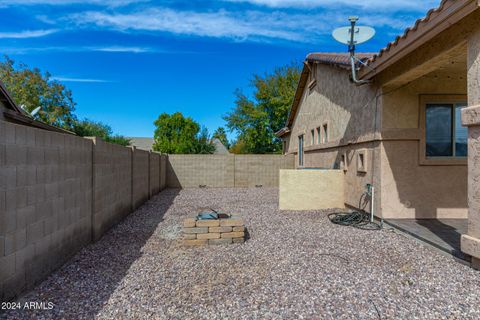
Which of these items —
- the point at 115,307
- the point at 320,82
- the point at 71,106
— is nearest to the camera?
the point at 115,307

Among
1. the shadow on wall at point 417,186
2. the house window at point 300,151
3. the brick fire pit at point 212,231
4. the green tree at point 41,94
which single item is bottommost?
the brick fire pit at point 212,231

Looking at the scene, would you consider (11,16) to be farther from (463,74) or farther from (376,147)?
(463,74)

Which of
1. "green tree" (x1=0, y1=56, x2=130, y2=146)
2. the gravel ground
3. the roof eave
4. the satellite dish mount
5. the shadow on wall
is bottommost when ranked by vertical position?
the gravel ground

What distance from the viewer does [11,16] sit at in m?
10.7

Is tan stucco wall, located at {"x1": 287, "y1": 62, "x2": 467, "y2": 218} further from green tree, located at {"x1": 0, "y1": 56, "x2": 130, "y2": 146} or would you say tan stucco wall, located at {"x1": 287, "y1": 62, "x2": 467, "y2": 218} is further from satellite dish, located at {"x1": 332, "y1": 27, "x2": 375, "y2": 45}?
green tree, located at {"x1": 0, "y1": 56, "x2": 130, "y2": 146}

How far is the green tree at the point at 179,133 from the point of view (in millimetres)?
37125

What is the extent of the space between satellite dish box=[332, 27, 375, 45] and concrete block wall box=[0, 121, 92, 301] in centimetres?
642

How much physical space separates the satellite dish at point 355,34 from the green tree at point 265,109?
72.5 ft

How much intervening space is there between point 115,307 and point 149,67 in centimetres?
2408

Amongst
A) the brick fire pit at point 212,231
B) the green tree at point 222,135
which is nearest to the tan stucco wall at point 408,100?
the brick fire pit at point 212,231

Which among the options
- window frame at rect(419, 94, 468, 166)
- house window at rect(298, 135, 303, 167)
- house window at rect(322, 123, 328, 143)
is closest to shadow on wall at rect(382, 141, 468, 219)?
window frame at rect(419, 94, 468, 166)

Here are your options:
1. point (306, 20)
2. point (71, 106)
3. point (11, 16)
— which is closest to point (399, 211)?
point (306, 20)

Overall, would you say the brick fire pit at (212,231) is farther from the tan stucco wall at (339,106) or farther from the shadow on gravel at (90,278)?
the tan stucco wall at (339,106)

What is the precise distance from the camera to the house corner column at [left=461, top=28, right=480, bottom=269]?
4035mm
